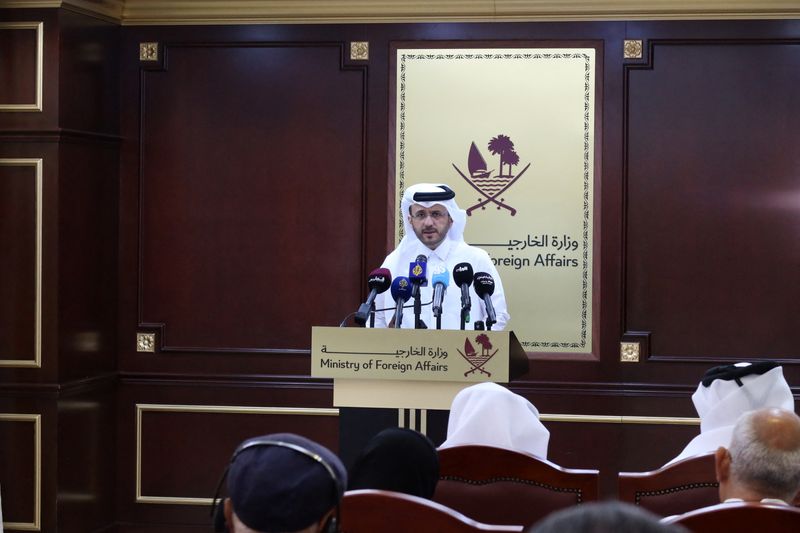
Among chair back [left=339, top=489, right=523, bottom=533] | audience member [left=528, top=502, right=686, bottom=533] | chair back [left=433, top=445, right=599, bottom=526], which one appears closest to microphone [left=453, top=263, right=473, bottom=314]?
chair back [left=433, top=445, right=599, bottom=526]

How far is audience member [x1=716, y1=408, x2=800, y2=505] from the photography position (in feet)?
7.11

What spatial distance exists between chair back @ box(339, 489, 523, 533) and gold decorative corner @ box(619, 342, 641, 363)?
399 cm

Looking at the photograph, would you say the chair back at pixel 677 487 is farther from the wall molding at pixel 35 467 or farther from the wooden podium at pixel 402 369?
the wall molding at pixel 35 467

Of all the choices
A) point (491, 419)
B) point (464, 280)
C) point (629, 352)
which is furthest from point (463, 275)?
point (629, 352)

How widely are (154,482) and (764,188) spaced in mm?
3554

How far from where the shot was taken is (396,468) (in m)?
2.40

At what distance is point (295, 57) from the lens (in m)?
6.06

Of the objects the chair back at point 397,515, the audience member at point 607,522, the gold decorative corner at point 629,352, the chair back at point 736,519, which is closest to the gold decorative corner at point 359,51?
the gold decorative corner at point 629,352

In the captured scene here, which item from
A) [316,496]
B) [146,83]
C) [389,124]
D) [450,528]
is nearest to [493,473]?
[450,528]

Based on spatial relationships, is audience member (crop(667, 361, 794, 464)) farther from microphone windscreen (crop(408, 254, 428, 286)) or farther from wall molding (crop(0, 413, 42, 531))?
wall molding (crop(0, 413, 42, 531))

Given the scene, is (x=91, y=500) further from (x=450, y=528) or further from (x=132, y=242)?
(x=450, y=528)

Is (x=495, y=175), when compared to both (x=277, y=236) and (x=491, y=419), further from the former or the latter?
(x=491, y=419)

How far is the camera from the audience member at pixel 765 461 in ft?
7.11

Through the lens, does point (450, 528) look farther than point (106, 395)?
No
